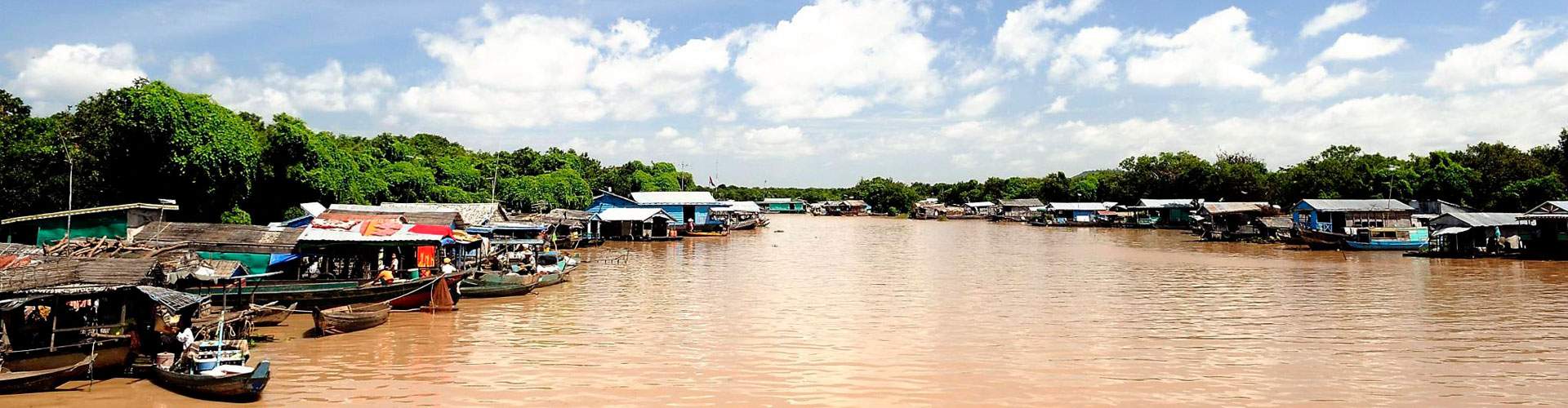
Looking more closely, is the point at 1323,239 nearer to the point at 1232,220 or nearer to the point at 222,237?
the point at 1232,220

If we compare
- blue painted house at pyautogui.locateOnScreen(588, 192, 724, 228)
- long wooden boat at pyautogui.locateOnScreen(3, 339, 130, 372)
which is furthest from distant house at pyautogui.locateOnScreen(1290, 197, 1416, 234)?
long wooden boat at pyautogui.locateOnScreen(3, 339, 130, 372)

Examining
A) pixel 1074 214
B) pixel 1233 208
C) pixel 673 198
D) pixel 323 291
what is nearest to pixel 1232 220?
pixel 1233 208

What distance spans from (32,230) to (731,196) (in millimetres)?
95119

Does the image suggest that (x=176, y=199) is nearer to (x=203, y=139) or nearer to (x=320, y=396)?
(x=203, y=139)

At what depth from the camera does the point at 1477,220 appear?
2952cm

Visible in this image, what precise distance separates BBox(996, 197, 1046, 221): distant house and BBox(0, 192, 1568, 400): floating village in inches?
1458

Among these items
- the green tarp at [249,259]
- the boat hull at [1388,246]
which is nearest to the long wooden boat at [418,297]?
the green tarp at [249,259]

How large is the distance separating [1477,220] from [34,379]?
37.0 metres

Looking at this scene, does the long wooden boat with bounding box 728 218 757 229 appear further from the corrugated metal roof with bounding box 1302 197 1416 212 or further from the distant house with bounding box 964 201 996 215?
the distant house with bounding box 964 201 996 215

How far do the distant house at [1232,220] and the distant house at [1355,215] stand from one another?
222 centimetres

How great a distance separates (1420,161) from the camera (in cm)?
5250

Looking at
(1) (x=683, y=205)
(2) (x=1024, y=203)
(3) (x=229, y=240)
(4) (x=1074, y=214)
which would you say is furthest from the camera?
(2) (x=1024, y=203)

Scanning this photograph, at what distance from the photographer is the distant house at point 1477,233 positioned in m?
A: 28.8

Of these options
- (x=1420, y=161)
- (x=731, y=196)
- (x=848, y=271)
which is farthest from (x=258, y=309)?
(x=731, y=196)
